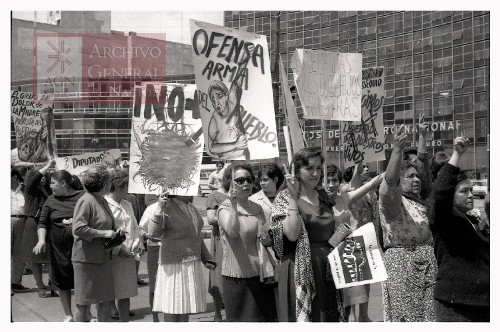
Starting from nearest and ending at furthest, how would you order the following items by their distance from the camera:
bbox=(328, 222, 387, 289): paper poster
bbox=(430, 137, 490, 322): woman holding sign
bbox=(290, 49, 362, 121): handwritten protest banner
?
1. bbox=(430, 137, 490, 322): woman holding sign
2. bbox=(328, 222, 387, 289): paper poster
3. bbox=(290, 49, 362, 121): handwritten protest banner

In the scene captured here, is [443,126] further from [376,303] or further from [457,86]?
[376,303]

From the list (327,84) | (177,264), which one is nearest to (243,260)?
(177,264)

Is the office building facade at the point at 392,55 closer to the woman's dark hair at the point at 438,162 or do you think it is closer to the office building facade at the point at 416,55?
the office building facade at the point at 416,55

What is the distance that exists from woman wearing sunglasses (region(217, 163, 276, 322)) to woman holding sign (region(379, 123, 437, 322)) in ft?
3.13

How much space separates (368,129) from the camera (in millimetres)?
8336

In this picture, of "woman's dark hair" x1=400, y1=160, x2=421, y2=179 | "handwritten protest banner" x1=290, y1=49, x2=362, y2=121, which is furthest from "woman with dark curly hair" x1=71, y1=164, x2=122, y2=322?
"woman's dark hair" x1=400, y1=160, x2=421, y2=179

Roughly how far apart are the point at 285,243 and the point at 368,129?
11.3 feet

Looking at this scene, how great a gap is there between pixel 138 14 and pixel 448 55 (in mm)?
16636

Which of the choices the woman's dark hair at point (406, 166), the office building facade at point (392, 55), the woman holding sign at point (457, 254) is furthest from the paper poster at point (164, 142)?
the woman holding sign at point (457, 254)

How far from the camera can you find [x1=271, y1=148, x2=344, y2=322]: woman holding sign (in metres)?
5.12

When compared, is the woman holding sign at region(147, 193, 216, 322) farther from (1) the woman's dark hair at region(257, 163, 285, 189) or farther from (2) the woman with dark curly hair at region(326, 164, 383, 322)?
(2) the woman with dark curly hair at region(326, 164, 383, 322)

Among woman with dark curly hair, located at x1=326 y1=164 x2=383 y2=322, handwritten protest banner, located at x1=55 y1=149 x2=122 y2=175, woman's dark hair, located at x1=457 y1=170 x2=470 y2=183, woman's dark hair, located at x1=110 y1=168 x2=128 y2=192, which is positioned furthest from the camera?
handwritten protest banner, located at x1=55 y1=149 x2=122 y2=175

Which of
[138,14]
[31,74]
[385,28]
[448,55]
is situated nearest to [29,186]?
[31,74]

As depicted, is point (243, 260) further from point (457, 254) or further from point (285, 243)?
point (457, 254)
